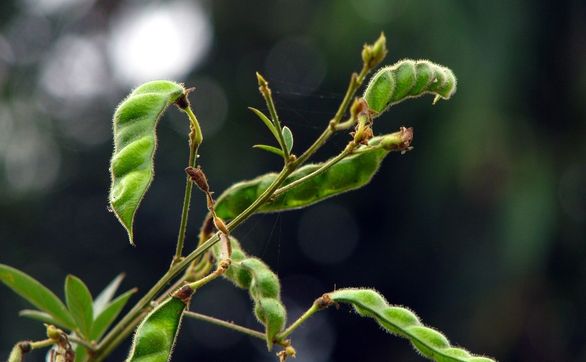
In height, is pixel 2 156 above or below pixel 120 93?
below

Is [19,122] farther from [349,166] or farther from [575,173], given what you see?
[349,166]

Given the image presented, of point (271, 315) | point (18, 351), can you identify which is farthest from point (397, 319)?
point (18, 351)

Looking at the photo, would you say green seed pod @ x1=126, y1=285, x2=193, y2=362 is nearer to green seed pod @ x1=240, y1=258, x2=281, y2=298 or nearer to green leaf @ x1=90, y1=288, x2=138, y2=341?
green seed pod @ x1=240, y1=258, x2=281, y2=298

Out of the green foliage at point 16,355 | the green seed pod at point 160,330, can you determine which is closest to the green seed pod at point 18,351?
the green foliage at point 16,355

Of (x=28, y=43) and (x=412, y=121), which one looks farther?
(x=28, y=43)

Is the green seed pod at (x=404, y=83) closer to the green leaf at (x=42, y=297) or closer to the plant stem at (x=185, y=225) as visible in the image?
the plant stem at (x=185, y=225)

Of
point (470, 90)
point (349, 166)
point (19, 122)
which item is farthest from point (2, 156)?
point (349, 166)

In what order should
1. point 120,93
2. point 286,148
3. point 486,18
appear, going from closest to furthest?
point 286,148 → point 486,18 → point 120,93
